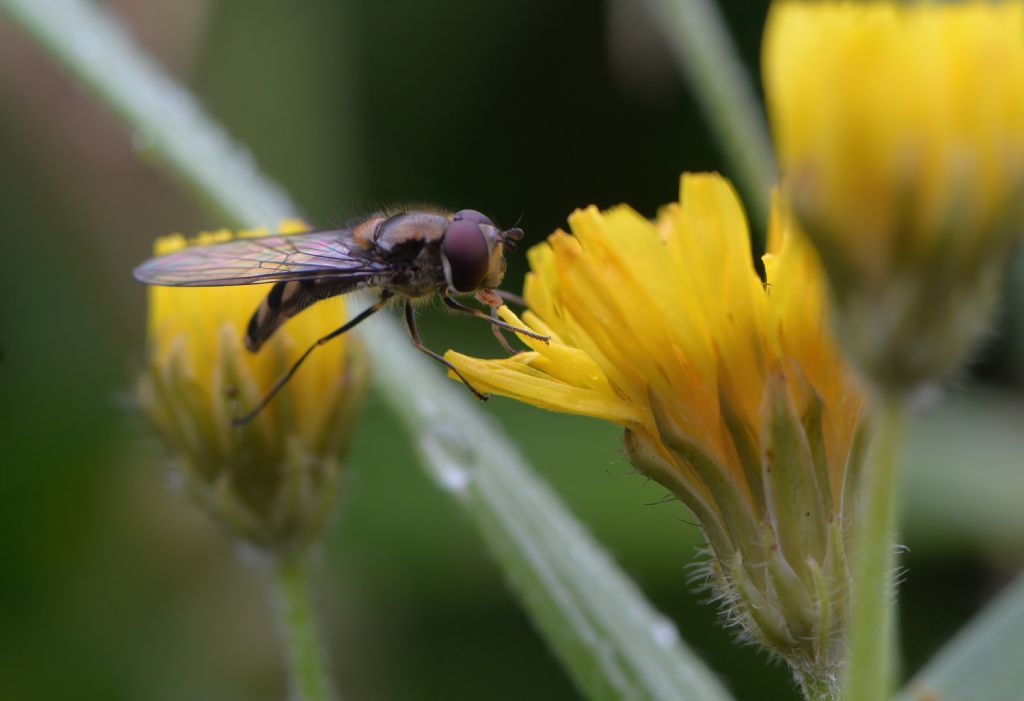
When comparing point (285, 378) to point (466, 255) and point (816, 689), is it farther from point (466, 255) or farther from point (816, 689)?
point (816, 689)

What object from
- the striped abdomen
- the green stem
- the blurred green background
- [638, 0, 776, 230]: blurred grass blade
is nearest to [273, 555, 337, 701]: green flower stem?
the striped abdomen

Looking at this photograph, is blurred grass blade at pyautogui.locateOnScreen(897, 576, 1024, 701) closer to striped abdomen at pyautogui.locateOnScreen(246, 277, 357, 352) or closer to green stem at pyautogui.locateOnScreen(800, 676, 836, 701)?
green stem at pyautogui.locateOnScreen(800, 676, 836, 701)

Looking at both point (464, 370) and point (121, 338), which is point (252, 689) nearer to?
point (121, 338)

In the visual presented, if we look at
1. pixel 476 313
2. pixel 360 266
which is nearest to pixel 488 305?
pixel 476 313

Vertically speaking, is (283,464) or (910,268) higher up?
(283,464)

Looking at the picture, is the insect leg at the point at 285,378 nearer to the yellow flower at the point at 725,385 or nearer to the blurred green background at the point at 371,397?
the yellow flower at the point at 725,385

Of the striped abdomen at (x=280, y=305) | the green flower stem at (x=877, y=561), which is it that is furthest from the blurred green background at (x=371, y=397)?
the green flower stem at (x=877, y=561)

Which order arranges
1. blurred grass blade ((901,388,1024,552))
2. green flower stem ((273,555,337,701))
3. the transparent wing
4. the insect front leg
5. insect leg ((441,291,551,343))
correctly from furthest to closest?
blurred grass blade ((901,388,1024,552)), the insect front leg, insect leg ((441,291,551,343)), the transparent wing, green flower stem ((273,555,337,701))

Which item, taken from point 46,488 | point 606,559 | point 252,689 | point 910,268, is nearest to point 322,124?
point 46,488
